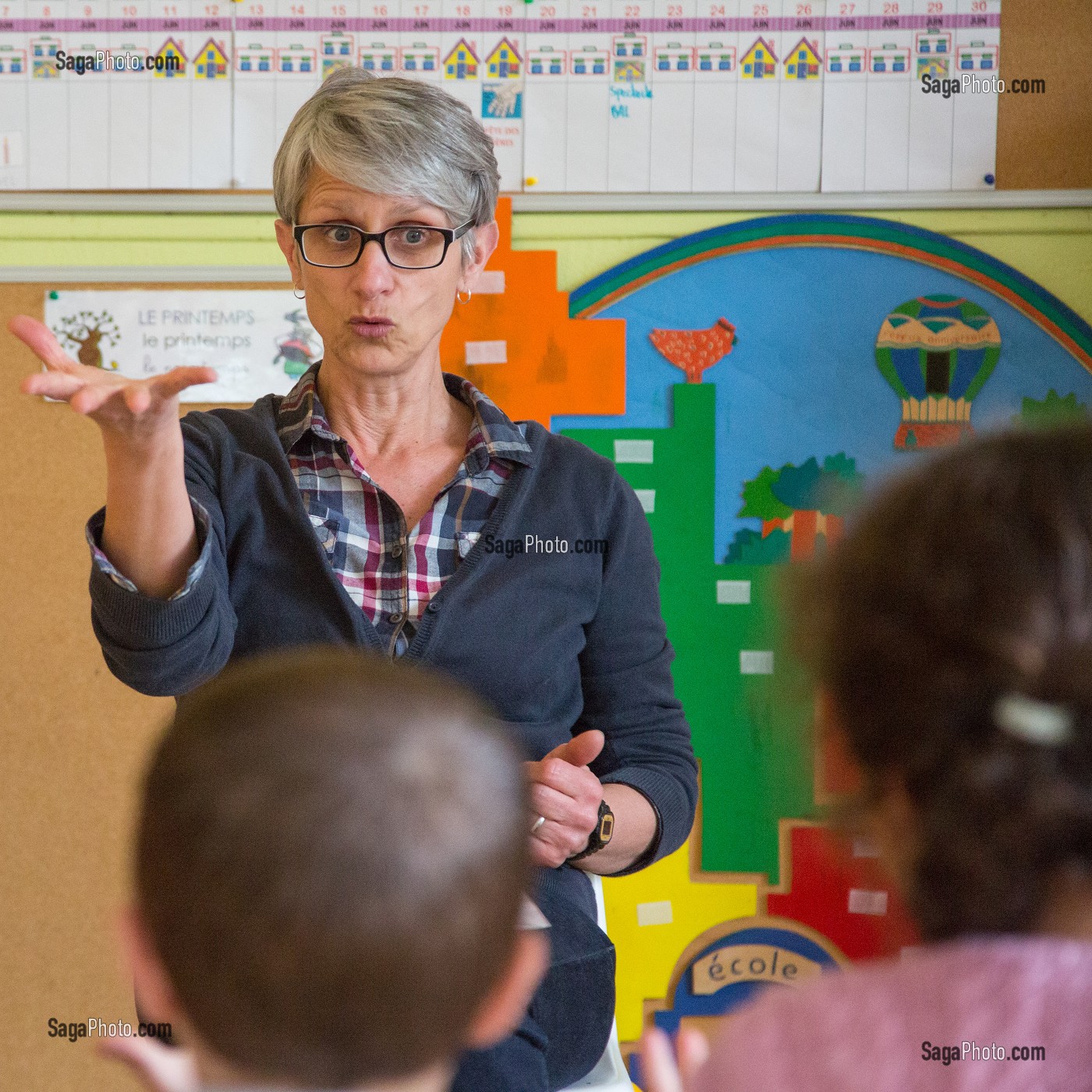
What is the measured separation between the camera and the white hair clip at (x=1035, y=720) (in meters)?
0.54

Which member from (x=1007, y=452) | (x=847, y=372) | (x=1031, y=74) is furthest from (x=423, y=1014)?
(x=1031, y=74)

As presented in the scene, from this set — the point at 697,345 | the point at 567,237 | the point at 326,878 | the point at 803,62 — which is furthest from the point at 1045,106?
the point at 326,878

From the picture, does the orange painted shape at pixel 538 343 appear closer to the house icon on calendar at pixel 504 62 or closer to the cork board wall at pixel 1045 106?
the house icon on calendar at pixel 504 62

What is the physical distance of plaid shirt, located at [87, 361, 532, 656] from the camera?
1.22 metres

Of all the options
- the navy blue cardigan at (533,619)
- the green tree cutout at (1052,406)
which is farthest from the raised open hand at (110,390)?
the green tree cutout at (1052,406)

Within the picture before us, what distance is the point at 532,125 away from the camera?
1.90 metres

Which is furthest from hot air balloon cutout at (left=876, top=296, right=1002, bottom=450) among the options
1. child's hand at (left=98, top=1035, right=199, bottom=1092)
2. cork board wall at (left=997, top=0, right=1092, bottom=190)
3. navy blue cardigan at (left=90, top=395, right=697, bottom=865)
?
child's hand at (left=98, top=1035, right=199, bottom=1092)

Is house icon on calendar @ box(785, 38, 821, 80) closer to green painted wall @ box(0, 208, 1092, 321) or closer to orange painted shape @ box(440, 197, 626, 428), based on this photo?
green painted wall @ box(0, 208, 1092, 321)

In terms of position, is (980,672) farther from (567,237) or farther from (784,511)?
(567,237)

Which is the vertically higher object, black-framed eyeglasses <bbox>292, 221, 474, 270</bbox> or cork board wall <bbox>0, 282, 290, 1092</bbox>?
black-framed eyeglasses <bbox>292, 221, 474, 270</bbox>

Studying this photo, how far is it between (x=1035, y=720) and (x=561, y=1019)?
2.35ft

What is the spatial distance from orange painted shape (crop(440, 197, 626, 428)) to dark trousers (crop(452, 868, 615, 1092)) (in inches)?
35.6

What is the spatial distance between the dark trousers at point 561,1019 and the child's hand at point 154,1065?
0.45 meters

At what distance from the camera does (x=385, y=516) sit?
1259 mm
